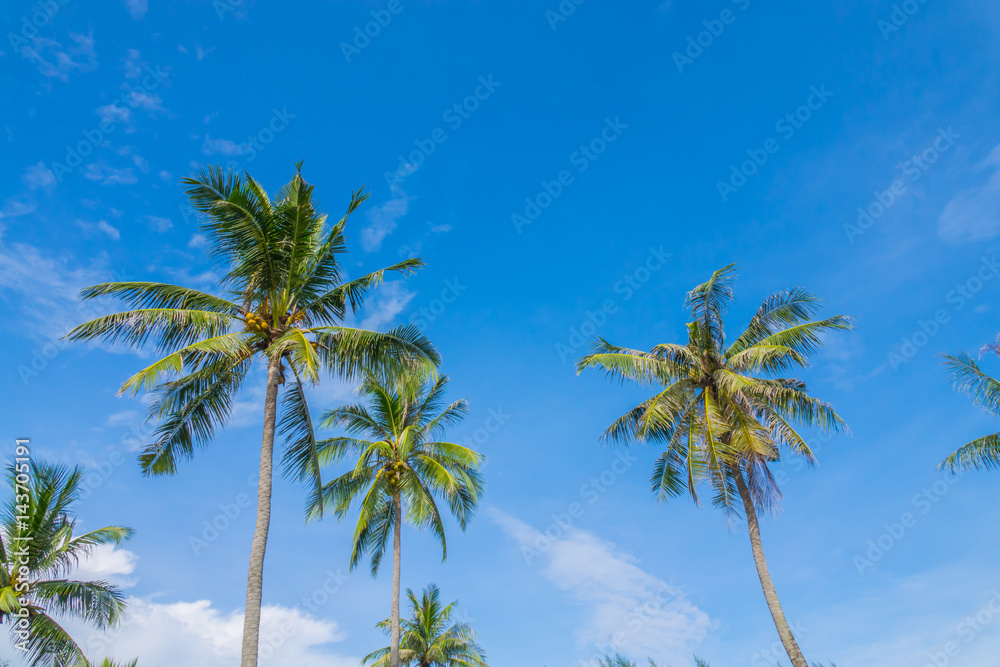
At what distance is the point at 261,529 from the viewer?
12.3 metres

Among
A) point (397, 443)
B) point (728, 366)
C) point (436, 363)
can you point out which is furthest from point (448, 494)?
point (728, 366)

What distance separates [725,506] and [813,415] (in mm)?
3623

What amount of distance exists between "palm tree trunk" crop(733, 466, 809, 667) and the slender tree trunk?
1243cm

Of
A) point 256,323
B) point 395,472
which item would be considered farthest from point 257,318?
point 395,472

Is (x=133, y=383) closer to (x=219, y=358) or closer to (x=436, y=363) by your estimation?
(x=219, y=358)

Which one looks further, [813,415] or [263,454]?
[813,415]

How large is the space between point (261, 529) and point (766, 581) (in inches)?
514

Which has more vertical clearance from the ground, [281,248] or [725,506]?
[281,248]

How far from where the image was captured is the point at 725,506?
63.0 feet

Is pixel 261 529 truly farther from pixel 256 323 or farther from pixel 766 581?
pixel 766 581

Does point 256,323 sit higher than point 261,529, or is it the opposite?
point 256,323

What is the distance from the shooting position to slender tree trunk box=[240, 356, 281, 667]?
10.9m

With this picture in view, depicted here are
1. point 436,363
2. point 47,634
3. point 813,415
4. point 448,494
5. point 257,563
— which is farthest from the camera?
point 448,494

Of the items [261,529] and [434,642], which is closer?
[261,529]
